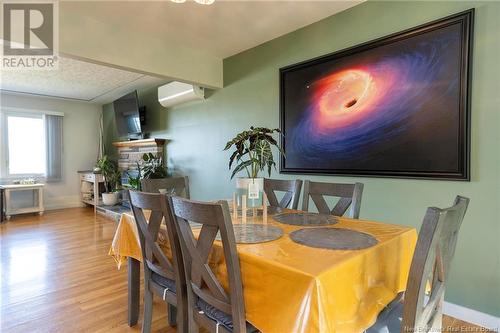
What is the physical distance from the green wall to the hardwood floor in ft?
1.46

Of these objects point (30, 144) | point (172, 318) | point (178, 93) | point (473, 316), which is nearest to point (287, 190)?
point (172, 318)

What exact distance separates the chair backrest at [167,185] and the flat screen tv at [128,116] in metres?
3.02

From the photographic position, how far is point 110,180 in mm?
5816

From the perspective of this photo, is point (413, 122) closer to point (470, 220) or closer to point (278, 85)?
point (470, 220)

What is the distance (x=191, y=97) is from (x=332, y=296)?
3586 mm

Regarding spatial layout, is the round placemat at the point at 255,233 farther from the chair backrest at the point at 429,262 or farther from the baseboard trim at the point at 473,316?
the baseboard trim at the point at 473,316

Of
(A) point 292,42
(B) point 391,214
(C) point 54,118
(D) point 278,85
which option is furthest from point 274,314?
(C) point 54,118

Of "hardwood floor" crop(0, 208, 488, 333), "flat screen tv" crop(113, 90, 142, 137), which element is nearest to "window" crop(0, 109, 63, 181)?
"flat screen tv" crop(113, 90, 142, 137)

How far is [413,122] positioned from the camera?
204 cm

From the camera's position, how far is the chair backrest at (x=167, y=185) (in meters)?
2.18

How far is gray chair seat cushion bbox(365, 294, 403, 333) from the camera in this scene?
120cm

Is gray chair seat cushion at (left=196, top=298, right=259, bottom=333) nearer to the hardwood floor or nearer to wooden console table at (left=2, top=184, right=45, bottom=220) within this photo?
the hardwood floor

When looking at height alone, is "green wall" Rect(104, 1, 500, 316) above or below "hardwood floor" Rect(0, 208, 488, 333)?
above

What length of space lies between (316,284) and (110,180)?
5.92m
